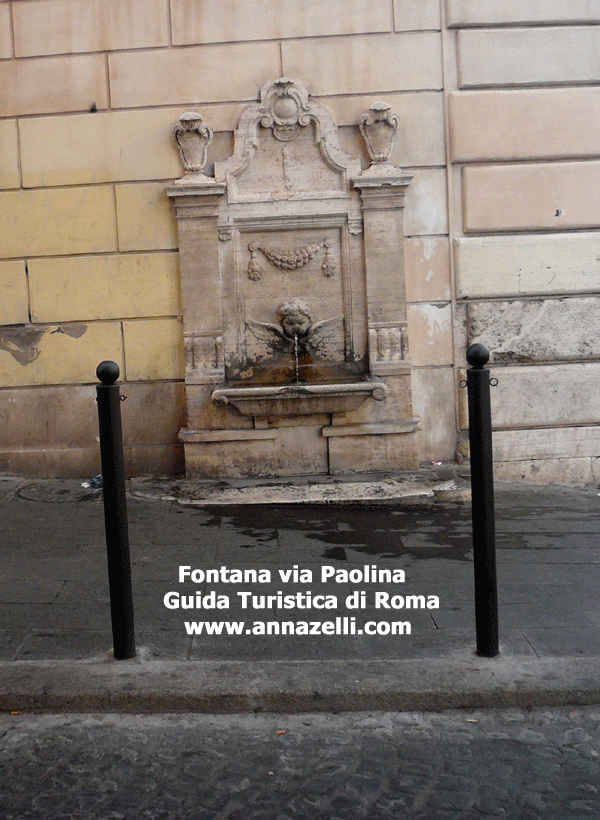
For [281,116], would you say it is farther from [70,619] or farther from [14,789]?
[14,789]

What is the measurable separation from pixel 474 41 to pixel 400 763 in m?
6.53

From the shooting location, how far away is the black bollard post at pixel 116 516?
371 centimetres

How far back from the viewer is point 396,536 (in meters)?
5.91

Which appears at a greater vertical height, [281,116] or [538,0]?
[538,0]

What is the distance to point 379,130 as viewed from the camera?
759 cm

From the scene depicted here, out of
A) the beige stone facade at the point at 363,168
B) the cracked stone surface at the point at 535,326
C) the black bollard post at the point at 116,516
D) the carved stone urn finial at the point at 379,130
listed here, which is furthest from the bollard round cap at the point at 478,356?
the carved stone urn finial at the point at 379,130

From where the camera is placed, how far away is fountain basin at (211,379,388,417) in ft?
24.2

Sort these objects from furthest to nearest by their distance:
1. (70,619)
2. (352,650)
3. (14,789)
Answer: (70,619)
(352,650)
(14,789)

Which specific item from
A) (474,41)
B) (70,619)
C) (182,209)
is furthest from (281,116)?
(70,619)

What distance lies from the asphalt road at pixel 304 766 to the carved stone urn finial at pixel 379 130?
5456 mm

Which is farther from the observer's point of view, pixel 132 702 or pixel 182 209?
pixel 182 209

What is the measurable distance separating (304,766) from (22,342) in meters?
5.83

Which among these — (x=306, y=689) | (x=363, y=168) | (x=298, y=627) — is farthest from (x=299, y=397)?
(x=306, y=689)

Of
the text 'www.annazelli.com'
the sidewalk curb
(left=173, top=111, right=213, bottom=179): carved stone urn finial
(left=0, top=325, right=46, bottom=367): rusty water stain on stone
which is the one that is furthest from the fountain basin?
the sidewalk curb
